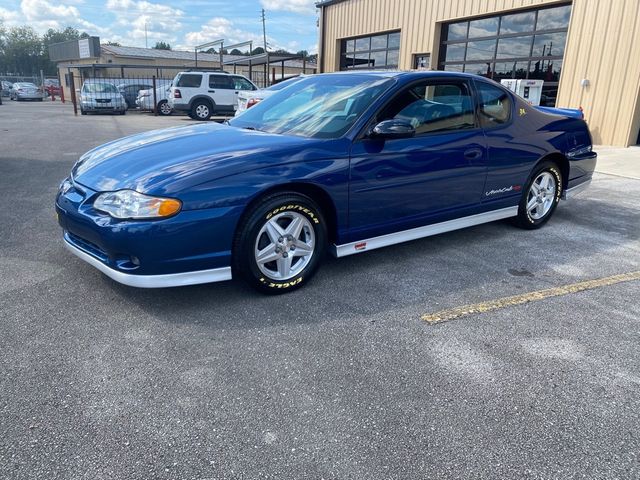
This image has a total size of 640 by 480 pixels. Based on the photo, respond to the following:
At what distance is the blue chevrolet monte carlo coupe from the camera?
3102mm

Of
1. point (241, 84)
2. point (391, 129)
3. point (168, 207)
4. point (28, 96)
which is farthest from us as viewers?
point (28, 96)

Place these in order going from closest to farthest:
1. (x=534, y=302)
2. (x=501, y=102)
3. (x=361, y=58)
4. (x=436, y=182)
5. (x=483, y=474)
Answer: (x=483, y=474) → (x=534, y=302) → (x=436, y=182) → (x=501, y=102) → (x=361, y=58)

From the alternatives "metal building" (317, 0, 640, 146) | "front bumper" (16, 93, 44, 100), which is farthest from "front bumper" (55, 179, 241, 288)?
"front bumper" (16, 93, 44, 100)

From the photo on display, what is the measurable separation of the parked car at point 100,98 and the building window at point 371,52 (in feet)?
32.8

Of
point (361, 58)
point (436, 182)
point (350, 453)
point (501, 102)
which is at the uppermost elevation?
point (361, 58)

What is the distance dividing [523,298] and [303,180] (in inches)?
71.3

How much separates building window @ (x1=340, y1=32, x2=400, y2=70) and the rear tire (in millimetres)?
6123

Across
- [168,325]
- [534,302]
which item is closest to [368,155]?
[534,302]

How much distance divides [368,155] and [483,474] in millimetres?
2308

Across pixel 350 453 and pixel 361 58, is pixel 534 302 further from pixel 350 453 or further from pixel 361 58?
pixel 361 58

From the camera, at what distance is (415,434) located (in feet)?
7.38

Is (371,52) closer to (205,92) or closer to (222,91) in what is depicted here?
(222,91)

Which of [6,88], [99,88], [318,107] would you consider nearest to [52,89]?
[6,88]

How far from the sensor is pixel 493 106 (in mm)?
4645
